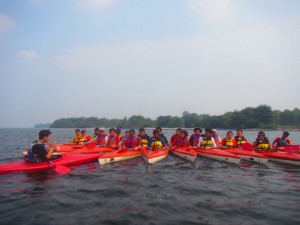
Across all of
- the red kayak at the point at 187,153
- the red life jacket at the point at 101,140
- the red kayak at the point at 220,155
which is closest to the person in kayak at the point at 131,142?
the red kayak at the point at 187,153

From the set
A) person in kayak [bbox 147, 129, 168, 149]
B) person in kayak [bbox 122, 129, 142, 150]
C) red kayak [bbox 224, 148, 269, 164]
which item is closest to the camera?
red kayak [bbox 224, 148, 269, 164]

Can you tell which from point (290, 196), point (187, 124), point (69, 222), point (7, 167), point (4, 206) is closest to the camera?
point (69, 222)

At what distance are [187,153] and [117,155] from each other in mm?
3205

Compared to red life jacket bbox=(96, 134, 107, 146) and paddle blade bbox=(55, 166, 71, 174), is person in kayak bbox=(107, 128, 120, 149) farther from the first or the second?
paddle blade bbox=(55, 166, 71, 174)

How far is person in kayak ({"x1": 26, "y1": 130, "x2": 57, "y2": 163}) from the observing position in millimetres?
8290

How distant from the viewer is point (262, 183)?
7.75 meters

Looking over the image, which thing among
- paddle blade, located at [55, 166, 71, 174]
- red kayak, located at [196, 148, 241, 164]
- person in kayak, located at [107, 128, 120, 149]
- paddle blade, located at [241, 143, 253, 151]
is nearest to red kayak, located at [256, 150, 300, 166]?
paddle blade, located at [241, 143, 253, 151]

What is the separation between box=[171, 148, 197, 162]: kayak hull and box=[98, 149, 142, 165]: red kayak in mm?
1925

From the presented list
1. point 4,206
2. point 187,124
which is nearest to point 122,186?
point 4,206

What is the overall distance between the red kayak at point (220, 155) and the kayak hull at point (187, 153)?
780 millimetres

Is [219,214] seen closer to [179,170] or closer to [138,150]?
[179,170]

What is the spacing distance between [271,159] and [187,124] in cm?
10536

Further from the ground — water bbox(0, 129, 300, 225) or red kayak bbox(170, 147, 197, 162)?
red kayak bbox(170, 147, 197, 162)

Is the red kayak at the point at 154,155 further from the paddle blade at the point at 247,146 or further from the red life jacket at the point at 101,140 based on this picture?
the paddle blade at the point at 247,146
